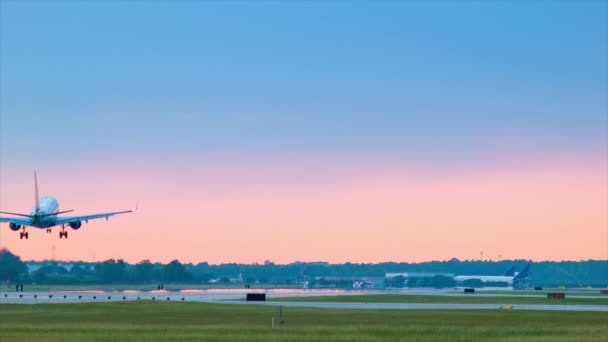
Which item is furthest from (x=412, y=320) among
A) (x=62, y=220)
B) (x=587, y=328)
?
(x=62, y=220)

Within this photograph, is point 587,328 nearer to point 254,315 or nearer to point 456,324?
point 456,324

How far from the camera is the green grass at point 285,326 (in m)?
71.3

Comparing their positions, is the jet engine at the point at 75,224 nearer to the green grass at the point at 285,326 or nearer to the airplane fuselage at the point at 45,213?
the airplane fuselage at the point at 45,213

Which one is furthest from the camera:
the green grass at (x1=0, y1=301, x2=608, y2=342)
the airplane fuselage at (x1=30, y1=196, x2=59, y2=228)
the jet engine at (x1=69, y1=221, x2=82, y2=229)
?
the jet engine at (x1=69, y1=221, x2=82, y2=229)

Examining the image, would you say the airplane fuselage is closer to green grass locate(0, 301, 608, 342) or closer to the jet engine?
the jet engine

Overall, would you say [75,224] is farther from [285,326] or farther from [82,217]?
[285,326]

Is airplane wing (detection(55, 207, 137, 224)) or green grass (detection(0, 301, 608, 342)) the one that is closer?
green grass (detection(0, 301, 608, 342))

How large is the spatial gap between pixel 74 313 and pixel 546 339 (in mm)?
55435

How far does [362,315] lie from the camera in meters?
100

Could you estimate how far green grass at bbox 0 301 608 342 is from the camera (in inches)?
2808

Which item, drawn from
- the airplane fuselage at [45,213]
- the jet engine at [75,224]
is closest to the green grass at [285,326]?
the airplane fuselage at [45,213]

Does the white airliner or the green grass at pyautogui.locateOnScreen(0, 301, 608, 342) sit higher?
the white airliner

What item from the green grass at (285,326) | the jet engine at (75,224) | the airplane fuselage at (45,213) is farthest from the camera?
the jet engine at (75,224)

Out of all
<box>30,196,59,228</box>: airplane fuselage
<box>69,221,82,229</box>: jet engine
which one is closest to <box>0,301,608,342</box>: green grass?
<box>30,196,59,228</box>: airplane fuselage
